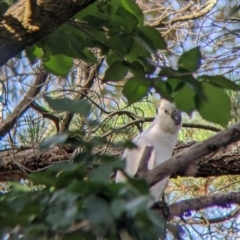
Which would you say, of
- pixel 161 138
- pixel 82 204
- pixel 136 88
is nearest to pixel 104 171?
pixel 82 204

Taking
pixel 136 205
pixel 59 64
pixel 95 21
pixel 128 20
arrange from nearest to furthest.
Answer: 1. pixel 136 205
2. pixel 128 20
3. pixel 95 21
4. pixel 59 64

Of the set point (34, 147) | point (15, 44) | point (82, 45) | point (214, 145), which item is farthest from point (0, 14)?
point (34, 147)

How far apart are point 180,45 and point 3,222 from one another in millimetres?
1781

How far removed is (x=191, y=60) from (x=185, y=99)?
0.06 metres

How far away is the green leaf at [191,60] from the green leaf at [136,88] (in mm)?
54

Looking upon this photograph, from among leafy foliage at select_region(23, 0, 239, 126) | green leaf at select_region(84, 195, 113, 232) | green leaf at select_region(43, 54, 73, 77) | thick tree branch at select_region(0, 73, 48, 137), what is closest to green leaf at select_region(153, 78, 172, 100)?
leafy foliage at select_region(23, 0, 239, 126)

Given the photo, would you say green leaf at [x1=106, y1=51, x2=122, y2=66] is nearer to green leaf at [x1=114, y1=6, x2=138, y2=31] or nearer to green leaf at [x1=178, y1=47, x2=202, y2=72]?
green leaf at [x1=114, y1=6, x2=138, y2=31]

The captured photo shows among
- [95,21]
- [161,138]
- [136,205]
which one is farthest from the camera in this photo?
[161,138]

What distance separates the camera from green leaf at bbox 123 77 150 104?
2.49 feet

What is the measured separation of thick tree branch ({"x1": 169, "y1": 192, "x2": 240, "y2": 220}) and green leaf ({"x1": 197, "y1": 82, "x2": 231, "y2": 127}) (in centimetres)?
20

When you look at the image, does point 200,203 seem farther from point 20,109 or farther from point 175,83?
point 20,109

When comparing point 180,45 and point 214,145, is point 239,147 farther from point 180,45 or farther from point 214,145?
point 214,145

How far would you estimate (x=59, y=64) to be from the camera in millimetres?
1081

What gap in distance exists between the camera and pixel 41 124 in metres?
2.19
